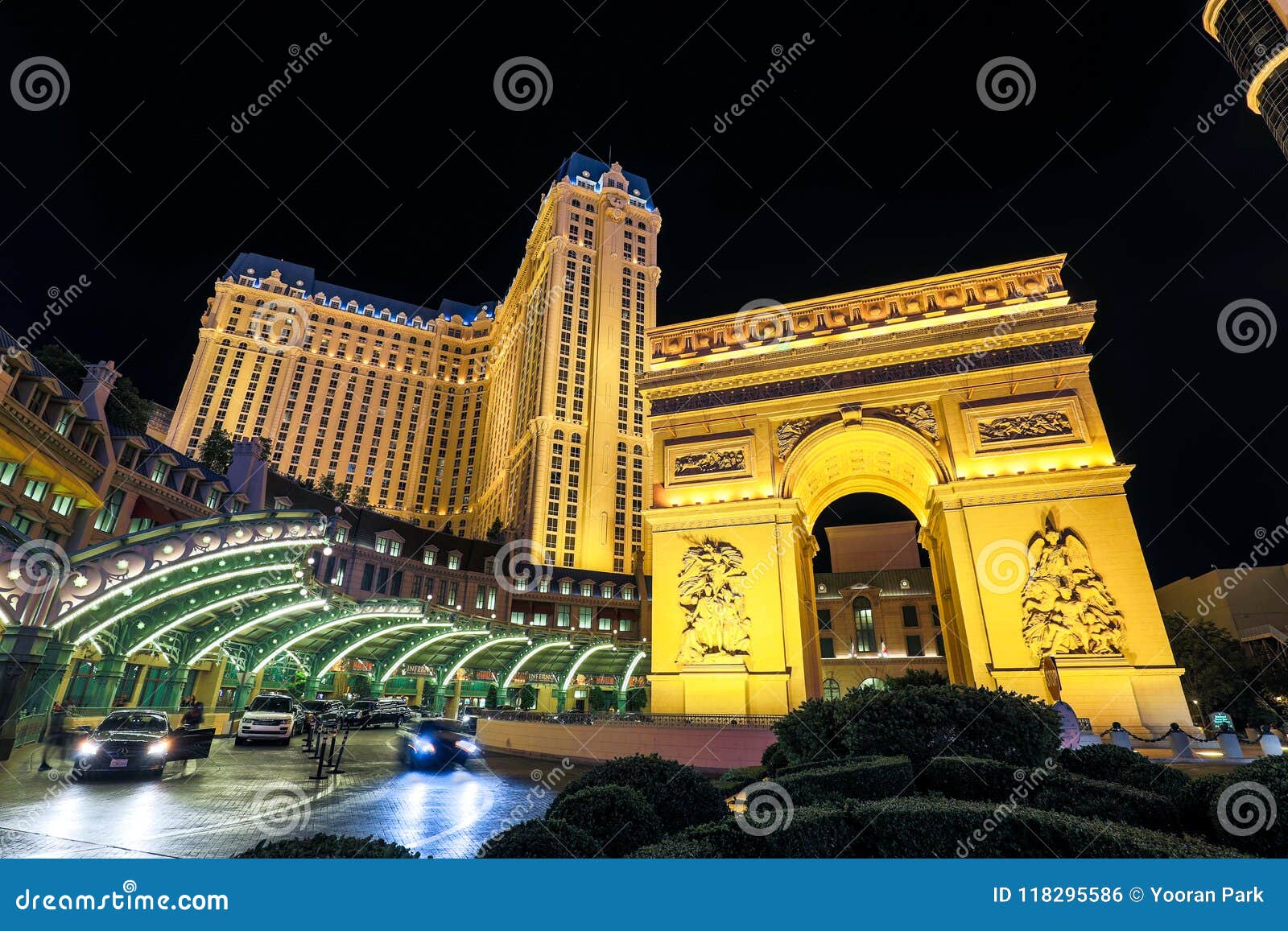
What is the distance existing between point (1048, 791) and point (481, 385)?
116 m

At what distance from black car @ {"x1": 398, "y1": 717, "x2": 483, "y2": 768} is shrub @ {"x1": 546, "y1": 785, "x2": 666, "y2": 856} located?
11.7m

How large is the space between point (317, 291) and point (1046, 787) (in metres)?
130

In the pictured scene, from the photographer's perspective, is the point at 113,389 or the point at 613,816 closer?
the point at 613,816

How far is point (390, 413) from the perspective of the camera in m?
107

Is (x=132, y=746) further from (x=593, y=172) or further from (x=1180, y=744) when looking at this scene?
(x=593, y=172)

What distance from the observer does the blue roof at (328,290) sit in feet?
355

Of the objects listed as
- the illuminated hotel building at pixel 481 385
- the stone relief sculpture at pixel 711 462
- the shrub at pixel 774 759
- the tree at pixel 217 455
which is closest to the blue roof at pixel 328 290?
the illuminated hotel building at pixel 481 385

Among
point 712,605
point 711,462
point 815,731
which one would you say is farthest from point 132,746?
point 711,462

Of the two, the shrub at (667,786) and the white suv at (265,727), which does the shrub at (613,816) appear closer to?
the shrub at (667,786)

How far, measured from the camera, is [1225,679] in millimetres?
36000

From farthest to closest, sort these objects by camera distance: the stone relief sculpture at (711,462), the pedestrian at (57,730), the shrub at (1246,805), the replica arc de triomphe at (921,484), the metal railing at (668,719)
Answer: the stone relief sculpture at (711,462)
the replica arc de triomphe at (921,484)
the metal railing at (668,719)
the pedestrian at (57,730)
the shrub at (1246,805)

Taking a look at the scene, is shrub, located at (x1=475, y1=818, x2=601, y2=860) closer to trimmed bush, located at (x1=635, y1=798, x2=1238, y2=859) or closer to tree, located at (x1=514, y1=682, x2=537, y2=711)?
trimmed bush, located at (x1=635, y1=798, x2=1238, y2=859)

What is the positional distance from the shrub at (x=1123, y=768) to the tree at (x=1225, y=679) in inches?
1398
